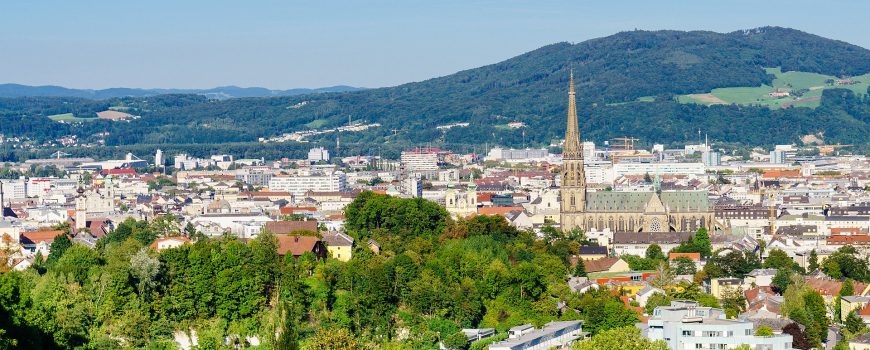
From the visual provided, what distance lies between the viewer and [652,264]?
65250mm

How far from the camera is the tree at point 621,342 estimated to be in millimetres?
38281

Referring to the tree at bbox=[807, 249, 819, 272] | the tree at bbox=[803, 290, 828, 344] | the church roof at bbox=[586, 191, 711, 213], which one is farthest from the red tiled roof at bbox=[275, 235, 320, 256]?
the church roof at bbox=[586, 191, 711, 213]

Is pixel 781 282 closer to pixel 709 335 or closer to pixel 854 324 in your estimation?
pixel 854 324

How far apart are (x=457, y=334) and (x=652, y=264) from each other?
858 inches

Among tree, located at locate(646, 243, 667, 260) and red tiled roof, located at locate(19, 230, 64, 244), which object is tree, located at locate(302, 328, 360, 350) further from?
red tiled roof, located at locate(19, 230, 64, 244)

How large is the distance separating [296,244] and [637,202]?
35.2m

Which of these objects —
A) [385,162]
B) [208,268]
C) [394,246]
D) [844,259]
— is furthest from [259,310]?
[385,162]

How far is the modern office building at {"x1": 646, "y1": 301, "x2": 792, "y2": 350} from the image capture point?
4103cm

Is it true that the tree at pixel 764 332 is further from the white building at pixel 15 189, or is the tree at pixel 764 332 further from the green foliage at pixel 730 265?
the white building at pixel 15 189

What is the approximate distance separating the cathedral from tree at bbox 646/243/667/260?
507 inches

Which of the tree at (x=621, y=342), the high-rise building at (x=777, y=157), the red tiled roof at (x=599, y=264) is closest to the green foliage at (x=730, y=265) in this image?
the red tiled roof at (x=599, y=264)

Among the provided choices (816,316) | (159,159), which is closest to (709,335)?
(816,316)

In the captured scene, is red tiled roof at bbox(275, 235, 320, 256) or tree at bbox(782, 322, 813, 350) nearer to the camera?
tree at bbox(782, 322, 813, 350)

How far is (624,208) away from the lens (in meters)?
84.9
